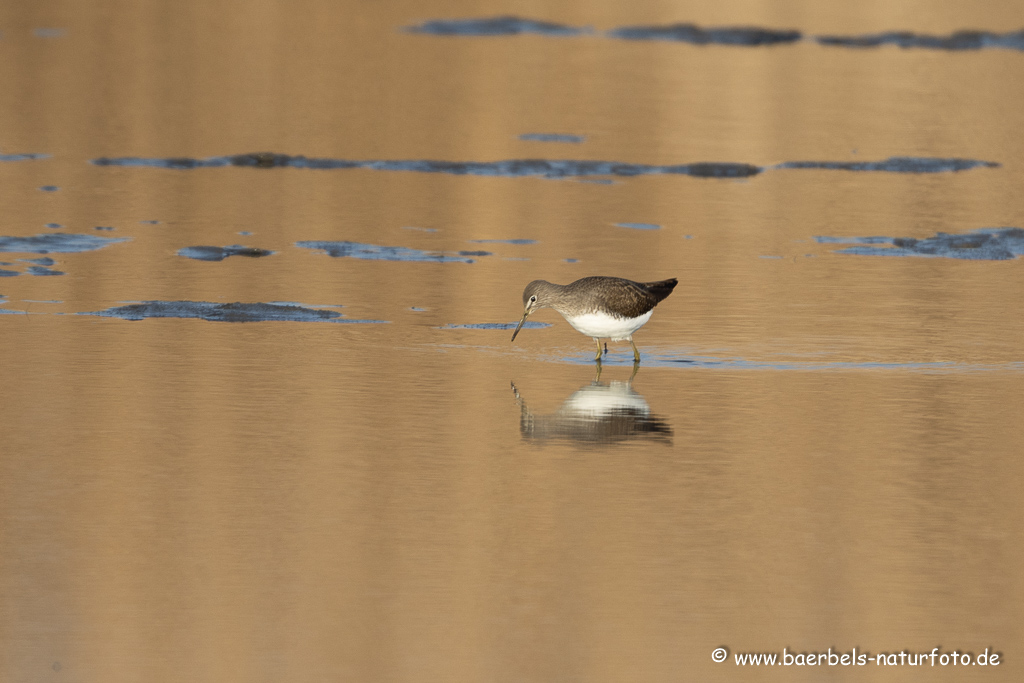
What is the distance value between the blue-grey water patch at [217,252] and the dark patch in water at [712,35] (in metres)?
22.0

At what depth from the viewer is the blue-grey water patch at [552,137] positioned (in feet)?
76.9

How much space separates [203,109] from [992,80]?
1365 cm

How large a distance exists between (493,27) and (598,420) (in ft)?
93.3

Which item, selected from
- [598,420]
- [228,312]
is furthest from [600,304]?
[228,312]

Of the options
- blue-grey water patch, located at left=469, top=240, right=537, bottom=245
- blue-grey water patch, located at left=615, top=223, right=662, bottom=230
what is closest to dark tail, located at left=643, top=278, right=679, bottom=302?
blue-grey water patch, located at left=469, top=240, right=537, bottom=245

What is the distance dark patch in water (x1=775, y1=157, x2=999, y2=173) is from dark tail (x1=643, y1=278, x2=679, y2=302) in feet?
29.9

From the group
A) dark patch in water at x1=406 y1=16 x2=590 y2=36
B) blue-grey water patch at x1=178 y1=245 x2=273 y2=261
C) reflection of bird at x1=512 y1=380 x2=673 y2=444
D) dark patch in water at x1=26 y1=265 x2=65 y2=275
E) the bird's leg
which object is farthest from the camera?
dark patch in water at x1=406 y1=16 x2=590 y2=36

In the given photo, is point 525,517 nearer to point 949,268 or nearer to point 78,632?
point 78,632

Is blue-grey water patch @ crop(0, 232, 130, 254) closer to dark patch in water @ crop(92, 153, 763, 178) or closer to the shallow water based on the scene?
the shallow water

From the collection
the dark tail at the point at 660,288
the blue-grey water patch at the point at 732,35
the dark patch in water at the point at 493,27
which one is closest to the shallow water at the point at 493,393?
the dark tail at the point at 660,288

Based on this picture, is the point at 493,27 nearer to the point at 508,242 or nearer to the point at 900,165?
the point at 900,165

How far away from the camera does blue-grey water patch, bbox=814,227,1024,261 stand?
1670cm

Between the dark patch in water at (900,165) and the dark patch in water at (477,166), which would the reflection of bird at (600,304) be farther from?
the dark patch in water at (900,165)

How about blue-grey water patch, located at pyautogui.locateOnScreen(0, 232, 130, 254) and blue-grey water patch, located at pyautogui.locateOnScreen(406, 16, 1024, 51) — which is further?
blue-grey water patch, located at pyautogui.locateOnScreen(406, 16, 1024, 51)
